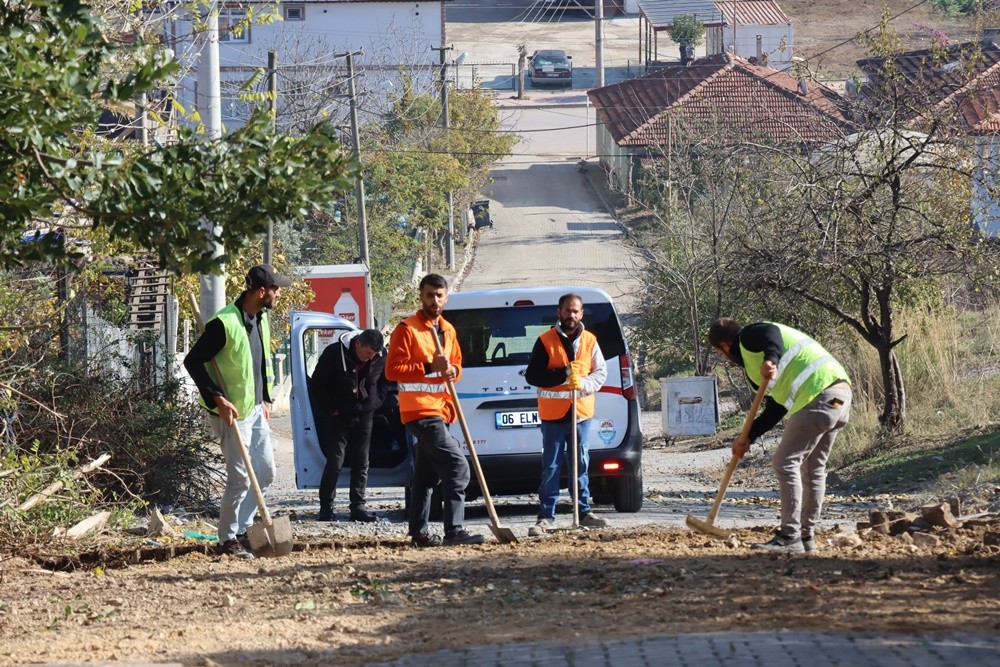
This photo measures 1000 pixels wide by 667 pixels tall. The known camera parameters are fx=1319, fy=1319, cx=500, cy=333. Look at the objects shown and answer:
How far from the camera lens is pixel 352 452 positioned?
11492 millimetres

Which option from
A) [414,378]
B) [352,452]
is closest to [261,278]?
[414,378]

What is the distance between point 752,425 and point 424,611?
2.66 metres

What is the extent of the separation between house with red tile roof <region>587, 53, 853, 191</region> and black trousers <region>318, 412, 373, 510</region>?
47.3 feet

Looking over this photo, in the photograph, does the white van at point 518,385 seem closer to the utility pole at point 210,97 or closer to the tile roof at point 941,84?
the utility pole at point 210,97

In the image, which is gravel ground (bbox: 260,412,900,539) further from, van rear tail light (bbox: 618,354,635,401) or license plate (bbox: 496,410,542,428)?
van rear tail light (bbox: 618,354,635,401)

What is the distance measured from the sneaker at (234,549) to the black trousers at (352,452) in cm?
255

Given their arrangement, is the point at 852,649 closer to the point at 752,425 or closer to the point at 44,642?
the point at 752,425

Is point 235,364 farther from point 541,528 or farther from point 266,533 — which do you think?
point 541,528

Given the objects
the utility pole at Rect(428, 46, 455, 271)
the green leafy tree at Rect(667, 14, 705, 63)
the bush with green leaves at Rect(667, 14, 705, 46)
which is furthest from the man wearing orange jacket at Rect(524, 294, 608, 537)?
the bush with green leaves at Rect(667, 14, 705, 46)

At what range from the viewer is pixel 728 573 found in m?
7.38

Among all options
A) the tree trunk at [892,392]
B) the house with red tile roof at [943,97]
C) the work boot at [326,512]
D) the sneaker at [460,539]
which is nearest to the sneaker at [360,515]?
the work boot at [326,512]

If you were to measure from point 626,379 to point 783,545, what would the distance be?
2.87m

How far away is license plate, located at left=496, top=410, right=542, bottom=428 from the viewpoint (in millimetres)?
10891

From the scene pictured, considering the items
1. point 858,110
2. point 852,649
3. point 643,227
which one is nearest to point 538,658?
point 852,649
